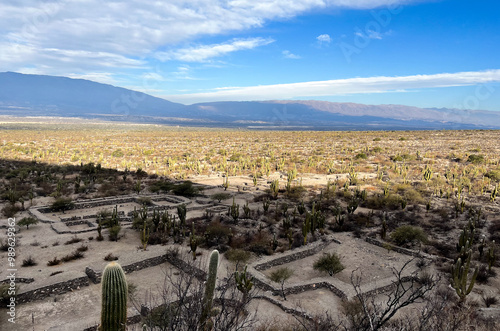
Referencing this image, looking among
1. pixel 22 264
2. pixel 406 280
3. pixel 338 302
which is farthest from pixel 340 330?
pixel 22 264

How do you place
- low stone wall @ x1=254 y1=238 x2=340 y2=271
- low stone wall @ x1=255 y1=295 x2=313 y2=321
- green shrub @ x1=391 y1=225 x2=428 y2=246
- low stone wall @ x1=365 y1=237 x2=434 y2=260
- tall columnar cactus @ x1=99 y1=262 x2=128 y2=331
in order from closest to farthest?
tall columnar cactus @ x1=99 y1=262 x2=128 y2=331 < low stone wall @ x1=255 y1=295 x2=313 y2=321 < low stone wall @ x1=254 y1=238 x2=340 y2=271 < low stone wall @ x1=365 y1=237 x2=434 y2=260 < green shrub @ x1=391 y1=225 x2=428 y2=246

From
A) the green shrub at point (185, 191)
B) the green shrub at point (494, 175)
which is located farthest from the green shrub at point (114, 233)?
the green shrub at point (494, 175)

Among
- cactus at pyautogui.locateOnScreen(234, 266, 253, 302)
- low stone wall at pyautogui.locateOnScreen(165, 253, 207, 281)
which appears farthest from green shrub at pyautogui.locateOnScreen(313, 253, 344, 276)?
low stone wall at pyautogui.locateOnScreen(165, 253, 207, 281)

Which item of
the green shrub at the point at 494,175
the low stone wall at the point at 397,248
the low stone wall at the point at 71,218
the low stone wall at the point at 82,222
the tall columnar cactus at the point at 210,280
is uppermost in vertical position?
the tall columnar cactus at the point at 210,280

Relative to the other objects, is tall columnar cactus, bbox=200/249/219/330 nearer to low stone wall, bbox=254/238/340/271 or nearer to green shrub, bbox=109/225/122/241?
low stone wall, bbox=254/238/340/271

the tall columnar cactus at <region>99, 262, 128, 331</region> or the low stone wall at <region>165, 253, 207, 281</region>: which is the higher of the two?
the tall columnar cactus at <region>99, 262, 128, 331</region>

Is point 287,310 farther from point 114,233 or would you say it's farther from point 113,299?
point 114,233

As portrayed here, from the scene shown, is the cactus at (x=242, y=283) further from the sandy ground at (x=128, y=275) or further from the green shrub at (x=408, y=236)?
the green shrub at (x=408, y=236)
